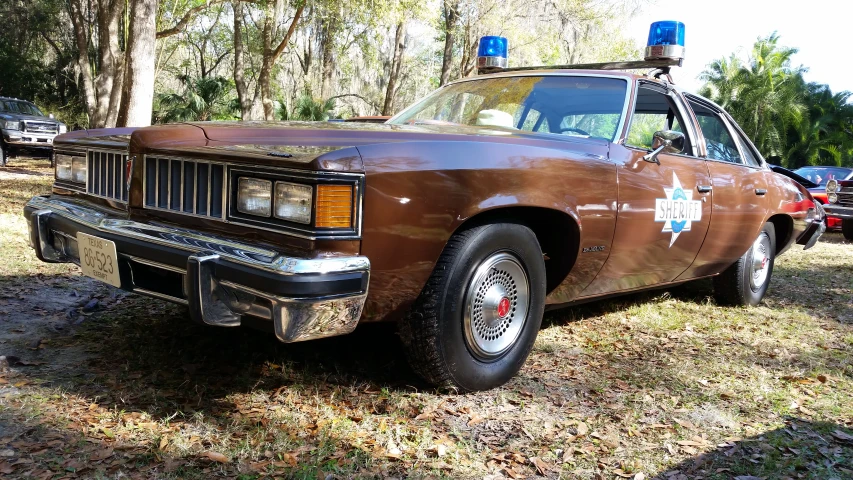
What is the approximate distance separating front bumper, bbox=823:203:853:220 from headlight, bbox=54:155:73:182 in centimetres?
1086

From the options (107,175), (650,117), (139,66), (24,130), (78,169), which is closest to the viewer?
(107,175)

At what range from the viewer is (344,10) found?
1650 centimetres

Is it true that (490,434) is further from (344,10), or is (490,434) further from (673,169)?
(344,10)

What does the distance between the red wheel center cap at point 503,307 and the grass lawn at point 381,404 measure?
37cm

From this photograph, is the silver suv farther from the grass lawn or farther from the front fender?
the front fender

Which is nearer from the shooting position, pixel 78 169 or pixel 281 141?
pixel 281 141

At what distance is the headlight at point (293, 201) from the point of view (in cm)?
240

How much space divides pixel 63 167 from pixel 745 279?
4.65 meters

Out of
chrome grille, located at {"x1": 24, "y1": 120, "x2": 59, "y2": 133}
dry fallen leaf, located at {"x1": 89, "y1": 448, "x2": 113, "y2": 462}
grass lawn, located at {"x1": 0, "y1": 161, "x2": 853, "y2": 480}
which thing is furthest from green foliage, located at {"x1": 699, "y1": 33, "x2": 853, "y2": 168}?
dry fallen leaf, located at {"x1": 89, "y1": 448, "x2": 113, "y2": 462}

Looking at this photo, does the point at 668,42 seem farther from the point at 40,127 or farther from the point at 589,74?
the point at 40,127

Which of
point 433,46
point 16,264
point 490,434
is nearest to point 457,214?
point 490,434

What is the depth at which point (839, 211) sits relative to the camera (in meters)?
10.8

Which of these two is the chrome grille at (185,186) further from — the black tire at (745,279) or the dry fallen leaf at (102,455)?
the black tire at (745,279)

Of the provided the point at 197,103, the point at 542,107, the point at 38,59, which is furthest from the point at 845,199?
the point at 38,59
